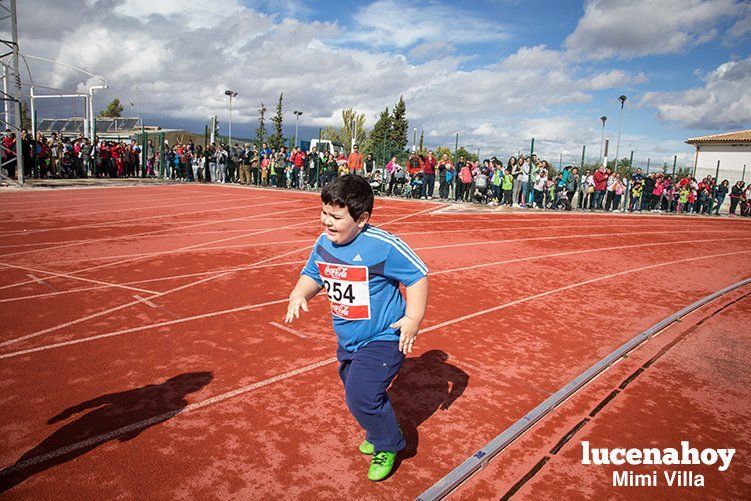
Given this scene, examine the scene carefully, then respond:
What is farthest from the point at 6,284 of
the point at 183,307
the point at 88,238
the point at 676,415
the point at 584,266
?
A: the point at 584,266

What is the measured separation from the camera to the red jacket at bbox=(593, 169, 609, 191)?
1920 centimetres

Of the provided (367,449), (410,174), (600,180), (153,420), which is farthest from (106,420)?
(600,180)

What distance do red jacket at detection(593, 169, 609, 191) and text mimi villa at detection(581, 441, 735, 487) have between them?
18.0 m

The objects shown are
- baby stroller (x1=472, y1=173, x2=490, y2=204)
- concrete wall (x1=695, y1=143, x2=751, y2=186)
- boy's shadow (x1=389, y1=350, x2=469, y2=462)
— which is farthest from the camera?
concrete wall (x1=695, y1=143, x2=751, y2=186)

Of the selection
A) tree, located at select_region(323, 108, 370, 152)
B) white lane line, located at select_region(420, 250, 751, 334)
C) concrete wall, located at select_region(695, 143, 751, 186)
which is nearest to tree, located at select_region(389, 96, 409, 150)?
tree, located at select_region(323, 108, 370, 152)

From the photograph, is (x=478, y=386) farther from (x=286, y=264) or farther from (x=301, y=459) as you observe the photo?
(x=286, y=264)

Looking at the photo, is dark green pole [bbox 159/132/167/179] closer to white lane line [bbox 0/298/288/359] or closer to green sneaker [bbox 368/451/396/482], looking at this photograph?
white lane line [bbox 0/298/288/359]

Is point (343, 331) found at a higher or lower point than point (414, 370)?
higher

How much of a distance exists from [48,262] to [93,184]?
1450cm

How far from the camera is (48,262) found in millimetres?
6922

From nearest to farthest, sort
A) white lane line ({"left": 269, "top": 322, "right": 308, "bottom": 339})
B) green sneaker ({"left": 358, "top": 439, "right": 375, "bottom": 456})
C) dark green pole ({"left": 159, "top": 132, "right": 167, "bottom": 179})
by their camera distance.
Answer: green sneaker ({"left": 358, "top": 439, "right": 375, "bottom": 456}) < white lane line ({"left": 269, "top": 322, "right": 308, "bottom": 339}) < dark green pole ({"left": 159, "top": 132, "right": 167, "bottom": 179})

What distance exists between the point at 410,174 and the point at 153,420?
671 inches

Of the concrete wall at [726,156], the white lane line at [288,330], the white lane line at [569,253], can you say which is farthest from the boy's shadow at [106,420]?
the concrete wall at [726,156]

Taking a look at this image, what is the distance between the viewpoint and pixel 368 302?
2.61 meters
